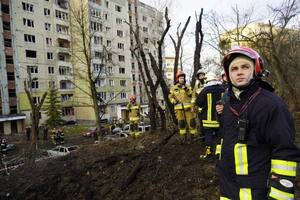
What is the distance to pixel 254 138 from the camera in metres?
1.99

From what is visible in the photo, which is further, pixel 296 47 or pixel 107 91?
pixel 107 91

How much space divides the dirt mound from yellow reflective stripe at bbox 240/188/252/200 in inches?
89.1

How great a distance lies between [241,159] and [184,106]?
5086 mm

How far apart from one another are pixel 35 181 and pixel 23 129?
1300 inches

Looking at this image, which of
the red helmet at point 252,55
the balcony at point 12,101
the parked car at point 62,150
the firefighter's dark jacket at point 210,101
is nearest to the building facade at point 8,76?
the balcony at point 12,101

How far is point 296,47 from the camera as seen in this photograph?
21.5 meters

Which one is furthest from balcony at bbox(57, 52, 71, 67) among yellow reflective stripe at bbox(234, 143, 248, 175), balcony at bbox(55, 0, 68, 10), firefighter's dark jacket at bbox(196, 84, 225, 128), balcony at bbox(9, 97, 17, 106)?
yellow reflective stripe at bbox(234, 143, 248, 175)

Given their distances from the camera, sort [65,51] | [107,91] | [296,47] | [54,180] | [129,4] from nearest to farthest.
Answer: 1. [54,180]
2. [296,47]
3. [65,51]
4. [107,91]
5. [129,4]

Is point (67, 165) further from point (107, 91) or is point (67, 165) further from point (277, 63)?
point (107, 91)

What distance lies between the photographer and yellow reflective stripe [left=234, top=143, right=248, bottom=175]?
6.66ft

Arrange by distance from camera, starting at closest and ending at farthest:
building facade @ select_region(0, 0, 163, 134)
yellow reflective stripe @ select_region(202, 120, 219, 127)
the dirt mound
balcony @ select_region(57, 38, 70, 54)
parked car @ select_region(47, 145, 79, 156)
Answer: the dirt mound → yellow reflective stripe @ select_region(202, 120, 219, 127) → parked car @ select_region(47, 145, 79, 156) → building facade @ select_region(0, 0, 163, 134) → balcony @ select_region(57, 38, 70, 54)

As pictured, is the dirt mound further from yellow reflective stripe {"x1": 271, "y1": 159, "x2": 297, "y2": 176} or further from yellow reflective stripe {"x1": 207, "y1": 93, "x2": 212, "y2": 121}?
yellow reflective stripe {"x1": 271, "y1": 159, "x2": 297, "y2": 176}

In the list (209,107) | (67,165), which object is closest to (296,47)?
(209,107)

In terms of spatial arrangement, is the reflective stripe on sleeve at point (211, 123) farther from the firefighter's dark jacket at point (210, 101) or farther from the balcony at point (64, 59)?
the balcony at point (64, 59)
